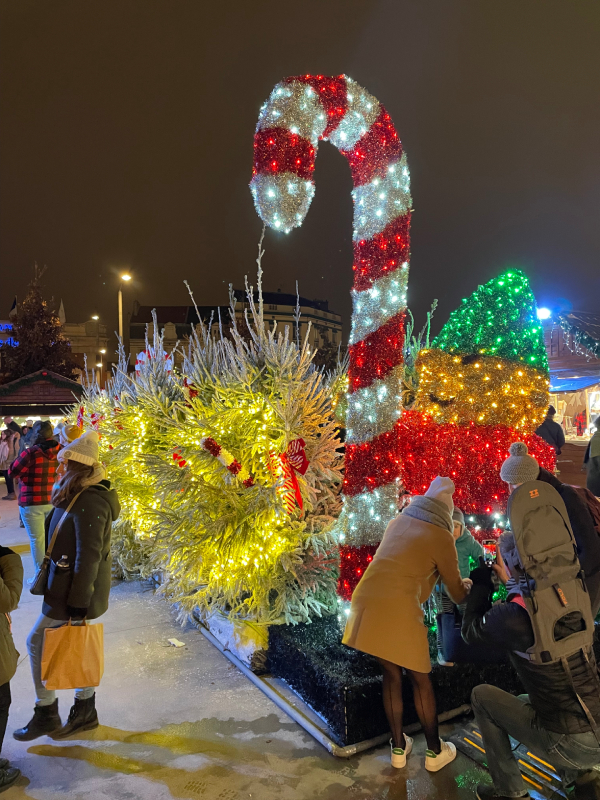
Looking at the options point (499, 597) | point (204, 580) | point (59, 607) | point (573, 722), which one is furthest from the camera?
point (204, 580)

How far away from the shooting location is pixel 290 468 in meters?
4.79

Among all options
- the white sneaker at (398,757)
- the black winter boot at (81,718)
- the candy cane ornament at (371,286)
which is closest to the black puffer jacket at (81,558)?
the black winter boot at (81,718)

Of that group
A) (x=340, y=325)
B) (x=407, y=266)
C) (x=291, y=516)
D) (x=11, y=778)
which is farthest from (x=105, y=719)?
(x=340, y=325)

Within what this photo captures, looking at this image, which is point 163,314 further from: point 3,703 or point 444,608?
point 444,608

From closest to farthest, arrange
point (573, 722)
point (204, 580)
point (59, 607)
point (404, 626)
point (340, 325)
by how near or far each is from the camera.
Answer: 1. point (573, 722)
2. point (404, 626)
3. point (59, 607)
4. point (204, 580)
5. point (340, 325)

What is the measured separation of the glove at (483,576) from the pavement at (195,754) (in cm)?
117

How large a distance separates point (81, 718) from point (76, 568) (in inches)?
41.6

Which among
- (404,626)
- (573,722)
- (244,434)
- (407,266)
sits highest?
(407,266)

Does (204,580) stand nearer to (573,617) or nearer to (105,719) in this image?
(105,719)

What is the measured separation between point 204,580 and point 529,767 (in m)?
2.83

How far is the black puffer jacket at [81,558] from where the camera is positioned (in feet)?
11.2

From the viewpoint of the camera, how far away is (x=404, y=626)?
293 centimetres

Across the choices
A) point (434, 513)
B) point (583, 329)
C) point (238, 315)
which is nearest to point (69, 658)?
point (434, 513)

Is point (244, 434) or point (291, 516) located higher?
point (244, 434)
